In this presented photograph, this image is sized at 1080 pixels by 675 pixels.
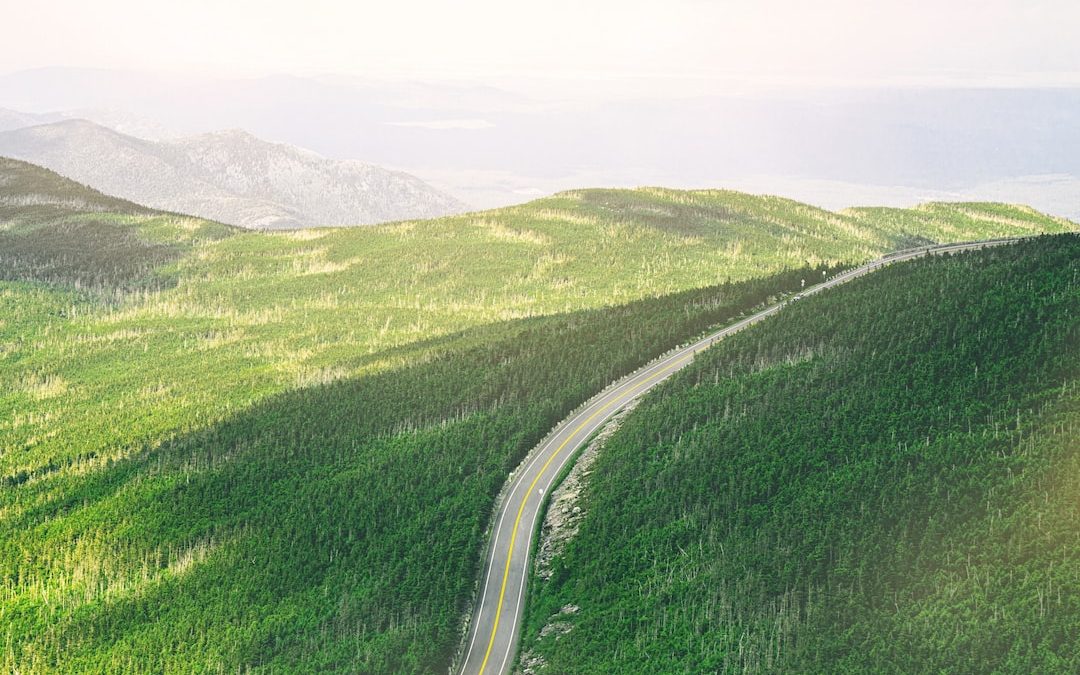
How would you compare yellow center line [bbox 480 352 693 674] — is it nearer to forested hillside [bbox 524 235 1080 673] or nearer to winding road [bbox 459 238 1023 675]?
winding road [bbox 459 238 1023 675]

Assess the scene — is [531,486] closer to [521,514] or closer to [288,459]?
[521,514]

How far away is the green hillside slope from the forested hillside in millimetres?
14672

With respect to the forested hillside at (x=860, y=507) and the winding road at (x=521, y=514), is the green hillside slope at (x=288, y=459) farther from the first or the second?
the forested hillside at (x=860, y=507)

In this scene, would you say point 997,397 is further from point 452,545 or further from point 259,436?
point 259,436

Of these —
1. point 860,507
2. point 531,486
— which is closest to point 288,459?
point 531,486

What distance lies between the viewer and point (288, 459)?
10838cm

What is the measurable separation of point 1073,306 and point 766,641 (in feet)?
143

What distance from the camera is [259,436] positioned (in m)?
115

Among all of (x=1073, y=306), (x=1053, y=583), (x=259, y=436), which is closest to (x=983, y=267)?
(x=1073, y=306)

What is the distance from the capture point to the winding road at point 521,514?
75400 millimetres

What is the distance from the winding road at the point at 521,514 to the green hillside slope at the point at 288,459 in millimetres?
1913

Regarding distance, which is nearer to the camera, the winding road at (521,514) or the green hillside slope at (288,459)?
the winding road at (521,514)

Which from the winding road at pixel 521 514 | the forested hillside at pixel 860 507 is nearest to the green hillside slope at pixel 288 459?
the winding road at pixel 521 514

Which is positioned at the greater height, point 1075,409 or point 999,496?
point 1075,409
